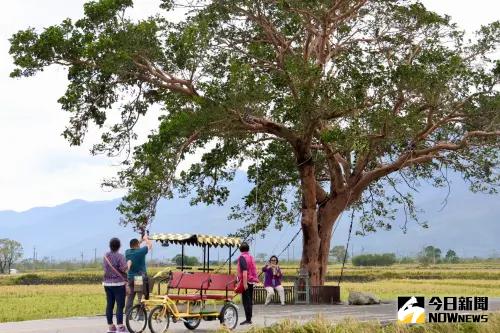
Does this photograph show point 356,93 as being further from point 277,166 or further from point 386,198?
point 386,198

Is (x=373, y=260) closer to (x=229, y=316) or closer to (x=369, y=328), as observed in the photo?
(x=229, y=316)

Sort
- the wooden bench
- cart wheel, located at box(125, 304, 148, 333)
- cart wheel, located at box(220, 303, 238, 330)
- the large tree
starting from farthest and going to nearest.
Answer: the large tree < cart wheel, located at box(220, 303, 238, 330) < the wooden bench < cart wheel, located at box(125, 304, 148, 333)

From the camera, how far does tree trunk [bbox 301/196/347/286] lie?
32531mm

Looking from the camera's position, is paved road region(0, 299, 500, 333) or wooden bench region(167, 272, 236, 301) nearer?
wooden bench region(167, 272, 236, 301)

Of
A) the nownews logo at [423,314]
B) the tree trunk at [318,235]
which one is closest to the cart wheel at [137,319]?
the nownews logo at [423,314]

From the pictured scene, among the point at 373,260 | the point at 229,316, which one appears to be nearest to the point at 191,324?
the point at 229,316

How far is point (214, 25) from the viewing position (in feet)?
106

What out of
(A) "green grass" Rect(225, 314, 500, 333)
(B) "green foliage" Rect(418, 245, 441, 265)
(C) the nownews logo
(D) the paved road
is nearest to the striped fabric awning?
(D) the paved road

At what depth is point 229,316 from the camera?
18.4 m

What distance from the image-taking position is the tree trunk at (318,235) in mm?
32531

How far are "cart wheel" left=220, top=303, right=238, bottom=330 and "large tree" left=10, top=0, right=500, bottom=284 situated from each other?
905cm

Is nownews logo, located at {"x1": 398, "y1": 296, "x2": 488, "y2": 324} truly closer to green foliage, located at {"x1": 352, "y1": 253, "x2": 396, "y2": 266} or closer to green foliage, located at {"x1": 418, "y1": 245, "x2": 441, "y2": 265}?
green foliage, located at {"x1": 418, "y1": 245, "x2": 441, "y2": 265}

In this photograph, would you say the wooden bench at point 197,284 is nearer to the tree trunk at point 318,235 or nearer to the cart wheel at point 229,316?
the cart wheel at point 229,316

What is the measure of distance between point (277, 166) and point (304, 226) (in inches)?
164
